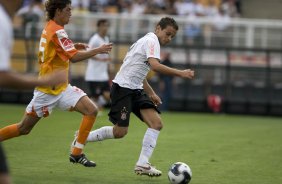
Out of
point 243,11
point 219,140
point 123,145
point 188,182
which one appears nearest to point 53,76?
point 188,182

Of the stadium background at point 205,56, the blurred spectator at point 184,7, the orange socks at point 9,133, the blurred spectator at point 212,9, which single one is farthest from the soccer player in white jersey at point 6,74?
the blurred spectator at point 212,9

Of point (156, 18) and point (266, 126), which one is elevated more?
point (156, 18)

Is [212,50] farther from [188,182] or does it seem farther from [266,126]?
[188,182]

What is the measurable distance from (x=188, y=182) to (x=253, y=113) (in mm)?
15806

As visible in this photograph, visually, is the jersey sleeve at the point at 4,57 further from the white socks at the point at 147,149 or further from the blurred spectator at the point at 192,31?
the blurred spectator at the point at 192,31

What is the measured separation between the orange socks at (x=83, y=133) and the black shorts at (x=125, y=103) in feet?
1.15

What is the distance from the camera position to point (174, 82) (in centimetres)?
2592

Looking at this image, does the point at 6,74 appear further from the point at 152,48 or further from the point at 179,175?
the point at 152,48

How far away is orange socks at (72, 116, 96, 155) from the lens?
35.4ft

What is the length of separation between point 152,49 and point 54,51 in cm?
139

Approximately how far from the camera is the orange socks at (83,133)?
35.4 ft

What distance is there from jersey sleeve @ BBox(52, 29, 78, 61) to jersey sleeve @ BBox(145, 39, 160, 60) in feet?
3.32

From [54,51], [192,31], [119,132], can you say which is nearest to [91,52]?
[54,51]

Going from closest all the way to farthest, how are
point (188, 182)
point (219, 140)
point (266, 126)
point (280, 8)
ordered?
point (188, 182) < point (219, 140) < point (266, 126) < point (280, 8)
